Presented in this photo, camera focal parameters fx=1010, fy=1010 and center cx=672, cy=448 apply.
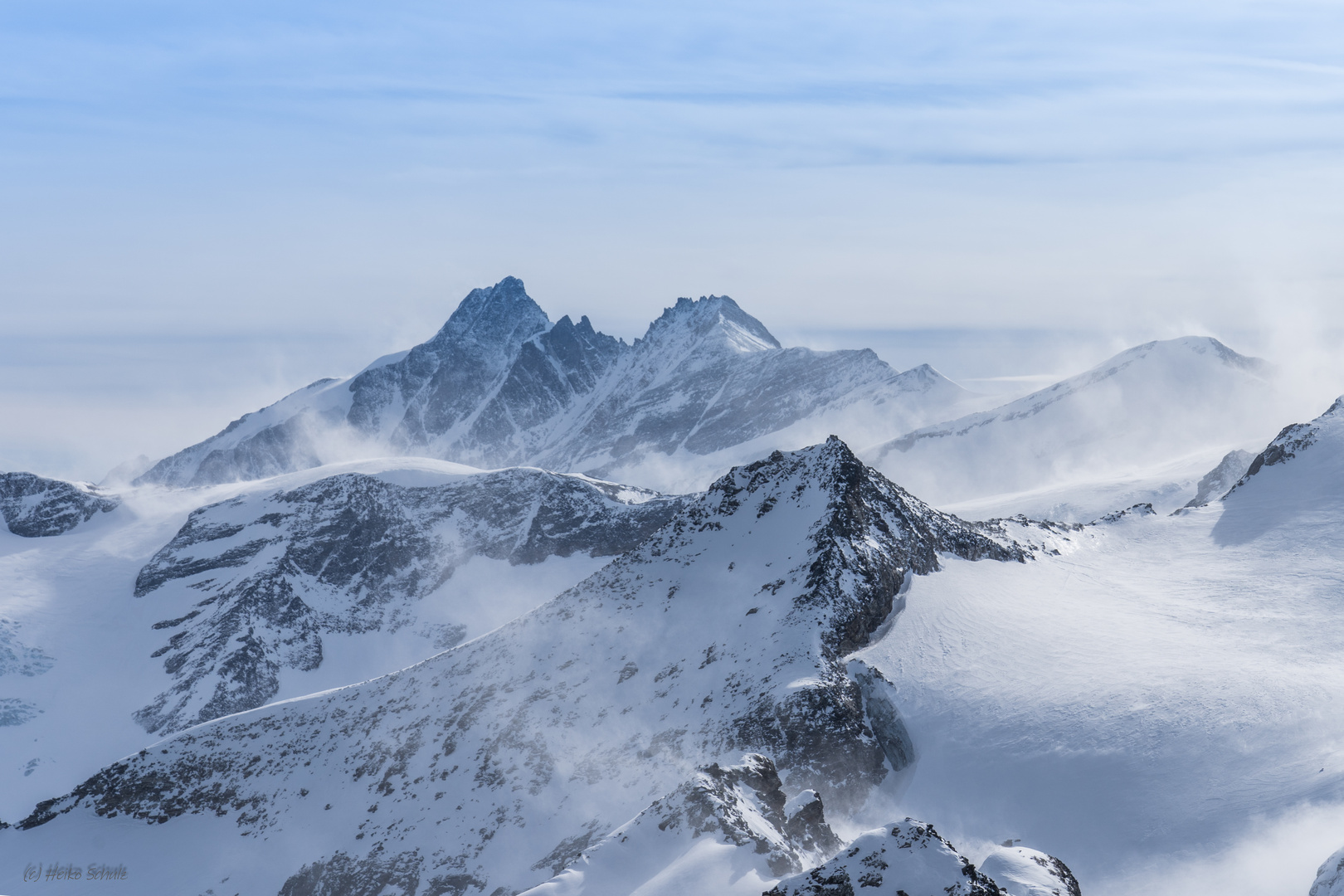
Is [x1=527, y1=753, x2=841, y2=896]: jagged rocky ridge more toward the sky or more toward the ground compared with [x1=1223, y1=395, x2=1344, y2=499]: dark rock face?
more toward the sky

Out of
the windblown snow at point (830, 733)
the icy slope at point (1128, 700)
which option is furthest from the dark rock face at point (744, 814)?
the icy slope at point (1128, 700)

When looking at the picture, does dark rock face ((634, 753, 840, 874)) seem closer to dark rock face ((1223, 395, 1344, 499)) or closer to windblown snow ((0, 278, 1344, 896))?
windblown snow ((0, 278, 1344, 896))

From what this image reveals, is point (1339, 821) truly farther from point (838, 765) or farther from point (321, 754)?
point (321, 754)

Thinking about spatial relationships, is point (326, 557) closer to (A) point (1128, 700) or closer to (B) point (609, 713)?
(B) point (609, 713)

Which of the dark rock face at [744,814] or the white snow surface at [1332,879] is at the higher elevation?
the white snow surface at [1332,879]

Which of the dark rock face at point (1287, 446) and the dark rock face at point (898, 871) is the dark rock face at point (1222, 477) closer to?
the dark rock face at point (1287, 446)

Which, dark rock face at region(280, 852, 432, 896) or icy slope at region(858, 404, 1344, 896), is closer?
icy slope at region(858, 404, 1344, 896)

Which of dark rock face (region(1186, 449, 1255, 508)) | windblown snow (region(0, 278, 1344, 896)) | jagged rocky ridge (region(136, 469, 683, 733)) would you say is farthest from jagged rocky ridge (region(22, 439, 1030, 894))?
dark rock face (region(1186, 449, 1255, 508))
